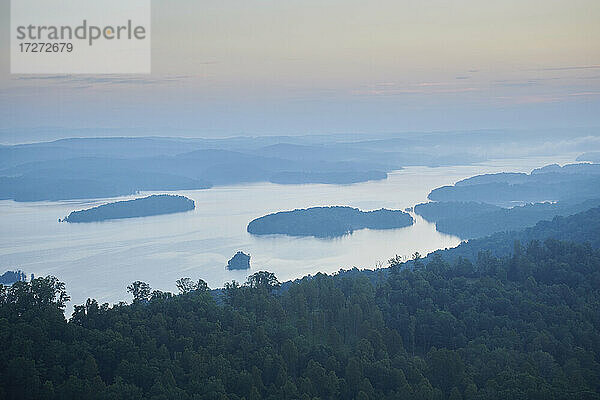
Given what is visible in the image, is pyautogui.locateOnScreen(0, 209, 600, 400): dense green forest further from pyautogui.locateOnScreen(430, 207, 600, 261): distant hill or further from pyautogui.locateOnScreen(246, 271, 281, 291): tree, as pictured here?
pyautogui.locateOnScreen(430, 207, 600, 261): distant hill

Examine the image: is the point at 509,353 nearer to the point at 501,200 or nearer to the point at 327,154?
the point at 501,200

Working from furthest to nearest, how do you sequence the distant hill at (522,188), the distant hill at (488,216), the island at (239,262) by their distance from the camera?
1. the distant hill at (522,188)
2. the distant hill at (488,216)
3. the island at (239,262)

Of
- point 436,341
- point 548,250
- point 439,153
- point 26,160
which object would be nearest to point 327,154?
point 439,153

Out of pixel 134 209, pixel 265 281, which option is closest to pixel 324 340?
pixel 265 281

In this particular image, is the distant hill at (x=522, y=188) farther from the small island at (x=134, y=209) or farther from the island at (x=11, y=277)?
the island at (x=11, y=277)

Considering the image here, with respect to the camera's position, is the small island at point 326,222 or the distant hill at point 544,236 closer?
the distant hill at point 544,236

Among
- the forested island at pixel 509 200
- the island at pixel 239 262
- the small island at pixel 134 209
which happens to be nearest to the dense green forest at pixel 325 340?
the island at pixel 239 262
